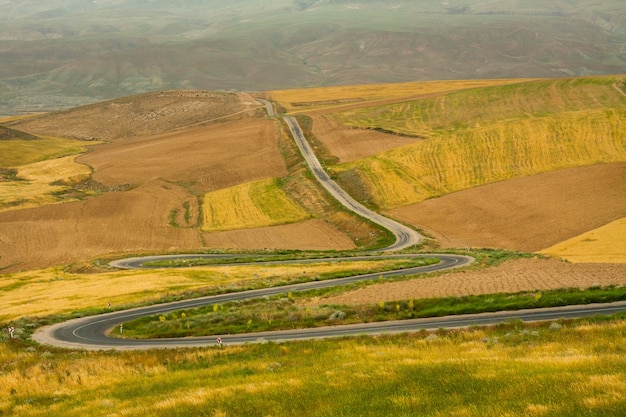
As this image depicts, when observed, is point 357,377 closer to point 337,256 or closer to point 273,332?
point 273,332

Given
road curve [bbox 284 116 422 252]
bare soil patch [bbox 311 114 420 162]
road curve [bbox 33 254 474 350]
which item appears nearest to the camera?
road curve [bbox 33 254 474 350]

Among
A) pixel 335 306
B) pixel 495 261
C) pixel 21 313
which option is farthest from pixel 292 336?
pixel 495 261

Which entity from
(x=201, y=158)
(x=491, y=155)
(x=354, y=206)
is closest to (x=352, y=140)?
(x=201, y=158)

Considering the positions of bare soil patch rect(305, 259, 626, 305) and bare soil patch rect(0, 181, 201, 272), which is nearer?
bare soil patch rect(305, 259, 626, 305)

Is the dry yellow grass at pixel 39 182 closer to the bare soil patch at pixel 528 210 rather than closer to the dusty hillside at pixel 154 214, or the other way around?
the dusty hillside at pixel 154 214

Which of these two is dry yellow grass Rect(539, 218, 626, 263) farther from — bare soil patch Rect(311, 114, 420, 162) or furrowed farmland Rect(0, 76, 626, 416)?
bare soil patch Rect(311, 114, 420, 162)

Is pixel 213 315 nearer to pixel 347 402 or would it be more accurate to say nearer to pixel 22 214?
pixel 347 402

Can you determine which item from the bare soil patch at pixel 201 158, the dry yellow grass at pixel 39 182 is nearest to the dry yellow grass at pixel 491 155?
the bare soil patch at pixel 201 158

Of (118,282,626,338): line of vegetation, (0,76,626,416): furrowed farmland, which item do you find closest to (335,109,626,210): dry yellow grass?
(0,76,626,416): furrowed farmland
